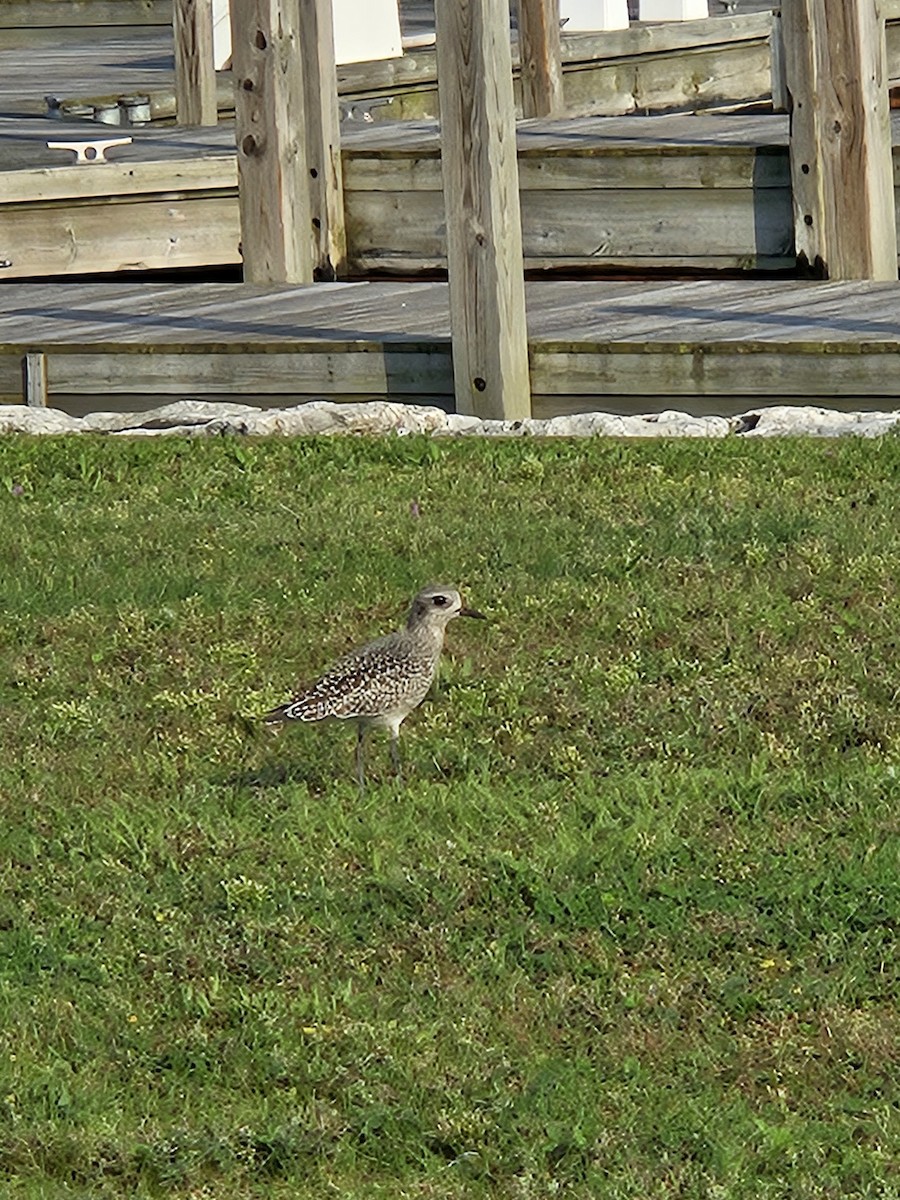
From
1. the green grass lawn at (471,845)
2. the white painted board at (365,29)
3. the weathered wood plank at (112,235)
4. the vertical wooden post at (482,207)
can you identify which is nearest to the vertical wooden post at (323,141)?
the weathered wood plank at (112,235)

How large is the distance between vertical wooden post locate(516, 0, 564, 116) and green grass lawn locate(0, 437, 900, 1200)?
757 cm

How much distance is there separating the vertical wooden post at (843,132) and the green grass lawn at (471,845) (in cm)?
218

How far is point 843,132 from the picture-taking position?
Result: 1244 cm

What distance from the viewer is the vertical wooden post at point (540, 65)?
1769 cm

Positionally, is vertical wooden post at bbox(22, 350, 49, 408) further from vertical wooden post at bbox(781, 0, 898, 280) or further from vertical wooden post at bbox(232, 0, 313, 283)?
vertical wooden post at bbox(781, 0, 898, 280)

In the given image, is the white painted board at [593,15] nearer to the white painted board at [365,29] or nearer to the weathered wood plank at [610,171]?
the white painted board at [365,29]

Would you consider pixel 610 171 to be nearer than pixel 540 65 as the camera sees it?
Yes

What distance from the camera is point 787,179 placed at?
13719 mm

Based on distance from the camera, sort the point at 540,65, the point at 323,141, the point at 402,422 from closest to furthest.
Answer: the point at 402,422, the point at 323,141, the point at 540,65

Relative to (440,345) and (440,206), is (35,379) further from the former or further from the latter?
(440,206)

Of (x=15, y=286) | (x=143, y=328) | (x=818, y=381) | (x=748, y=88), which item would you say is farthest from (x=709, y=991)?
(x=748, y=88)

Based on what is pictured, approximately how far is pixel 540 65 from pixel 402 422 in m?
6.74

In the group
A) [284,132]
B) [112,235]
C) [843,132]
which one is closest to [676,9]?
[112,235]

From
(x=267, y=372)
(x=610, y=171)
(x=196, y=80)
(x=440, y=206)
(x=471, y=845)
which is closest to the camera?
(x=471, y=845)
